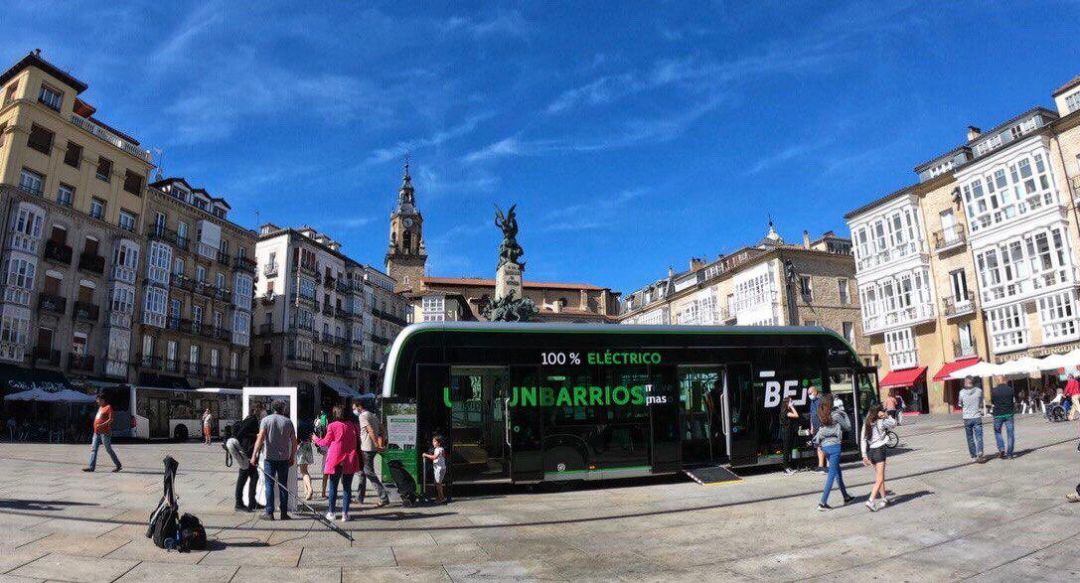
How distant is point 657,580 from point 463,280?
73.7 metres

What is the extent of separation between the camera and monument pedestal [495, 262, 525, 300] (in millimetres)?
26625

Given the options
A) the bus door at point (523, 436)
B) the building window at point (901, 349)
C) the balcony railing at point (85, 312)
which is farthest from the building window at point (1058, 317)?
the balcony railing at point (85, 312)

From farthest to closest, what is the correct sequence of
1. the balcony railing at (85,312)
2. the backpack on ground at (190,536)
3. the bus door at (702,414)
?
the balcony railing at (85,312) < the bus door at (702,414) < the backpack on ground at (190,536)

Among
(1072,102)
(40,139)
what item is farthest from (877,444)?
(40,139)

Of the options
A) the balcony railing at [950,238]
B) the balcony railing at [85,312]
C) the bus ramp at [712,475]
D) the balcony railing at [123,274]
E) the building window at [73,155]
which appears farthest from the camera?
the balcony railing at [123,274]

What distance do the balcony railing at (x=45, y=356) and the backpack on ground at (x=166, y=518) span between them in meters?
33.1

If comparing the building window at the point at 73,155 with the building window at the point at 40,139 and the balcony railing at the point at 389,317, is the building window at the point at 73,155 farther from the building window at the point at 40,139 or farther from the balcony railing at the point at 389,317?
the balcony railing at the point at 389,317

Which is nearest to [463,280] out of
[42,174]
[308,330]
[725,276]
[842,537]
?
[308,330]

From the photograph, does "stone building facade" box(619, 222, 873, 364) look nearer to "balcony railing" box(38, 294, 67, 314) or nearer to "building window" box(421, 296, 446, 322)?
"building window" box(421, 296, 446, 322)

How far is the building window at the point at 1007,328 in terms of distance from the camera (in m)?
31.8

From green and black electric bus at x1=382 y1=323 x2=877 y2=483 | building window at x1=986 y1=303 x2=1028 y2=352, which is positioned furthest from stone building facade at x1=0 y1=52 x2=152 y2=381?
building window at x1=986 y1=303 x2=1028 y2=352

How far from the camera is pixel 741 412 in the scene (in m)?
13.9

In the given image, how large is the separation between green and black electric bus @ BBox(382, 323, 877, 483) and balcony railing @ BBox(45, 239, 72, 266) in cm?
3240

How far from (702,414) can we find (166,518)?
33.2ft
